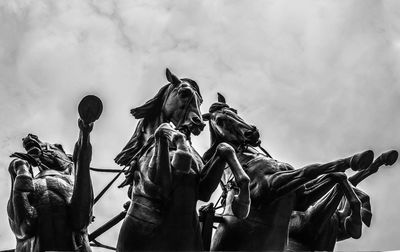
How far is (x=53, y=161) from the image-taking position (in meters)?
13.2

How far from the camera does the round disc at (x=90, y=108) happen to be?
10969 millimetres

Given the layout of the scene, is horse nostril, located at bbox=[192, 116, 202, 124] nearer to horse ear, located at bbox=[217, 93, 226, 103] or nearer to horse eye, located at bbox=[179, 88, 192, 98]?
horse eye, located at bbox=[179, 88, 192, 98]

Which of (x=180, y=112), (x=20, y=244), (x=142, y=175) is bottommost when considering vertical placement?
(x=20, y=244)

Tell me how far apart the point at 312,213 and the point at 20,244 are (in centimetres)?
405

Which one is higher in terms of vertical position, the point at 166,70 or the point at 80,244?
the point at 166,70

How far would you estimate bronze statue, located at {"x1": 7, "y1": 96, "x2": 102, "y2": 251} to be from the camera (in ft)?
38.0

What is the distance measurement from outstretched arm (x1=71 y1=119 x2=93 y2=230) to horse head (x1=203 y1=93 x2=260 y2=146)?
2.27 meters

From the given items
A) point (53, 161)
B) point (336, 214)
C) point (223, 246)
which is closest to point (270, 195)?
point (223, 246)

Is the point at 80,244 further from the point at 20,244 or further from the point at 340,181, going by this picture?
the point at 340,181

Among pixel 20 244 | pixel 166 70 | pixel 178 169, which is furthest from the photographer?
pixel 166 70

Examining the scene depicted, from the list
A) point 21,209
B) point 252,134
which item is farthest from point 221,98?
point 21,209

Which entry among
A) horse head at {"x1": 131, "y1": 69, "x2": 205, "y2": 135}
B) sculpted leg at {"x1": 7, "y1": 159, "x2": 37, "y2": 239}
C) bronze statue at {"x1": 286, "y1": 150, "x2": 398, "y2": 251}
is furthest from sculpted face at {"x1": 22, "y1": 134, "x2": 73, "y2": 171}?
bronze statue at {"x1": 286, "y1": 150, "x2": 398, "y2": 251}

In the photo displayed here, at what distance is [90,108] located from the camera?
36.2ft

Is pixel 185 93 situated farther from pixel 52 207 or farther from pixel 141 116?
pixel 52 207
